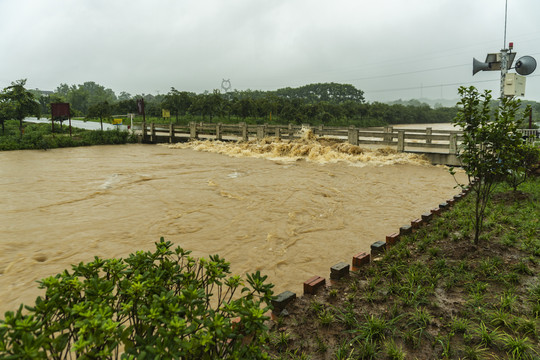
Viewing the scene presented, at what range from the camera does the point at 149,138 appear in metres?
27.0

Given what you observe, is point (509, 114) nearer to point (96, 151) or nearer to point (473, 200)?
point (473, 200)

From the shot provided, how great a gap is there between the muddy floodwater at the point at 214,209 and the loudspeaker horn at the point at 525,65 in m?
3.89

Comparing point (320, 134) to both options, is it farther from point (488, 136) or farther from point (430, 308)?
point (430, 308)

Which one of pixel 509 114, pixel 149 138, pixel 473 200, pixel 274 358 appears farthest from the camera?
pixel 149 138

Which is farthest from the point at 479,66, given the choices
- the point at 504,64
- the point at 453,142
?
the point at 453,142

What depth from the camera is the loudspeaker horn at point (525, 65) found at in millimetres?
9438

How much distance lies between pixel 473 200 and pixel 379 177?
6.34 m

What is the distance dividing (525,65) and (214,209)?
30.8ft

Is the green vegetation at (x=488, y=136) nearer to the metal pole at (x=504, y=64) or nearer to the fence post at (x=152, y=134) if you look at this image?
the metal pole at (x=504, y=64)

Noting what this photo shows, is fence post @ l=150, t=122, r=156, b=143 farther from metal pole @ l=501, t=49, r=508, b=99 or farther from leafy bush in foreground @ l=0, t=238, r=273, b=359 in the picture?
leafy bush in foreground @ l=0, t=238, r=273, b=359

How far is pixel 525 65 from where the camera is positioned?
31.1 ft

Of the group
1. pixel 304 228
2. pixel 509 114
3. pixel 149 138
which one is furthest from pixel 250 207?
pixel 149 138

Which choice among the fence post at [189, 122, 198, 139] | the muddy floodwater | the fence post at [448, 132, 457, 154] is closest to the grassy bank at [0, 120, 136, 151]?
the muddy floodwater

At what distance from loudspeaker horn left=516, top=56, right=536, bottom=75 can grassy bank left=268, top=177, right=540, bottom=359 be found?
676cm
